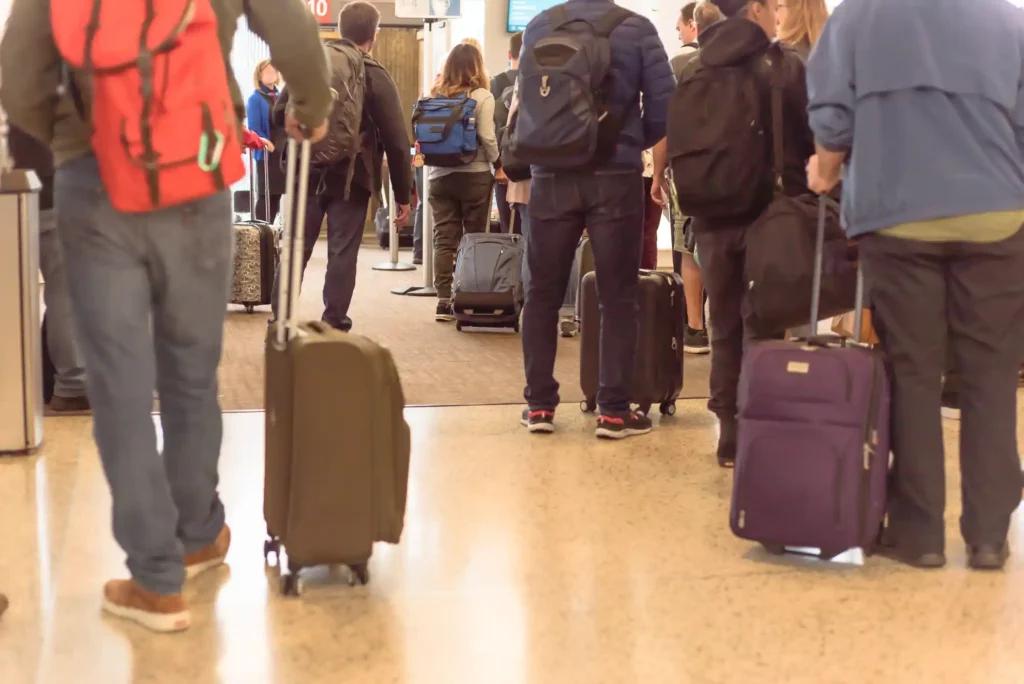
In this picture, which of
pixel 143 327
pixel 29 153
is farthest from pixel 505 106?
pixel 143 327

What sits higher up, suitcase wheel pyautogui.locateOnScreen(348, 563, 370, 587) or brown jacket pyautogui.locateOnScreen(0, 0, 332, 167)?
brown jacket pyautogui.locateOnScreen(0, 0, 332, 167)

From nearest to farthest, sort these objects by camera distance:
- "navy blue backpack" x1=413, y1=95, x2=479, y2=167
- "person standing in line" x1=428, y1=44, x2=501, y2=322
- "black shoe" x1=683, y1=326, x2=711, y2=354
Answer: "black shoe" x1=683, y1=326, x2=711, y2=354, "navy blue backpack" x1=413, y1=95, x2=479, y2=167, "person standing in line" x1=428, y1=44, x2=501, y2=322

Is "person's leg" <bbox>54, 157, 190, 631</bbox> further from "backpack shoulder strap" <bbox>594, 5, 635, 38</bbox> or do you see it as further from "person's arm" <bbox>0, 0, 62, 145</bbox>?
"backpack shoulder strap" <bbox>594, 5, 635, 38</bbox>

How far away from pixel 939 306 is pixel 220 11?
5.28ft

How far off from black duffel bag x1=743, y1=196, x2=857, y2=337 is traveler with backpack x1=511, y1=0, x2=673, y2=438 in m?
0.67

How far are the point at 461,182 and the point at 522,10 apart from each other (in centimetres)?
328

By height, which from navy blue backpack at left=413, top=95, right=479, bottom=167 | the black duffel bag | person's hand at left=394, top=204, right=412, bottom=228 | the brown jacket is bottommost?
person's hand at left=394, top=204, right=412, bottom=228

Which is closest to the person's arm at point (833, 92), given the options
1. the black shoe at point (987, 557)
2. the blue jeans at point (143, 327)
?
the black shoe at point (987, 557)

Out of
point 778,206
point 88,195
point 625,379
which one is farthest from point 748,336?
point 88,195

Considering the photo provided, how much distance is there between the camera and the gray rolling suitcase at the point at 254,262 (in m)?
6.70

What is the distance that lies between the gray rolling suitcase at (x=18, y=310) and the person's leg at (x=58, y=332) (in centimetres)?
38

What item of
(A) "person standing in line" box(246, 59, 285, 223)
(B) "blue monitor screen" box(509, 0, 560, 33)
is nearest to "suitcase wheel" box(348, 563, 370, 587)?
(A) "person standing in line" box(246, 59, 285, 223)

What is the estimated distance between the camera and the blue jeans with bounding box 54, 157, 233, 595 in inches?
86.8

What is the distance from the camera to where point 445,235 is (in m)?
6.79
